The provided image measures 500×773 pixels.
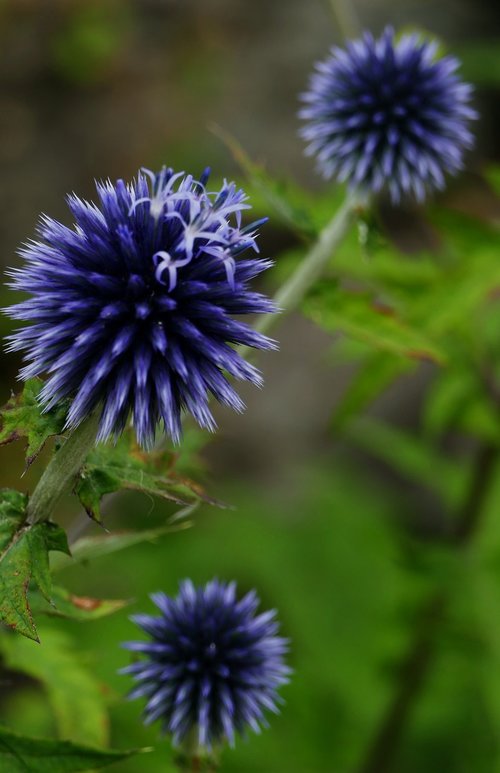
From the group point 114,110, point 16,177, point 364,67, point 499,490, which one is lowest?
point 499,490

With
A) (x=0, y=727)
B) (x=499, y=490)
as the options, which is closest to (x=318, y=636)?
(x=499, y=490)

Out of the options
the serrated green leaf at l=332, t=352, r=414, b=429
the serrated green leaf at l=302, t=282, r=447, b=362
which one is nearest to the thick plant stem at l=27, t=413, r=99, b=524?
the serrated green leaf at l=302, t=282, r=447, b=362

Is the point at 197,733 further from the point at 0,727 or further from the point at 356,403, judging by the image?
the point at 356,403

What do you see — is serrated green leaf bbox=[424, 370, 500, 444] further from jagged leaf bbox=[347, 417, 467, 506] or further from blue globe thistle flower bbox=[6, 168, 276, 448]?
blue globe thistle flower bbox=[6, 168, 276, 448]

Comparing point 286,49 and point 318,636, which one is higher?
point 286,49

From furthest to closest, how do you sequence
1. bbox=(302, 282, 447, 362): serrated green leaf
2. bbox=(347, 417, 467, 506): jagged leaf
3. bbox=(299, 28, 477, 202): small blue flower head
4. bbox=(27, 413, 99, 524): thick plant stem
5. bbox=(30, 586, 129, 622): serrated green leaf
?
1. bbox=(347, 417, 467, 506): jagged leaf
2. bbox=(299, 28, 477, 202): small blue flower head
3. bbox=(302, 282, 447, 362): serrated green leaf
4. bbox=(30, 586, 129, 622): serrated green leaf
5. bbox=(27, 413, 99, 524): thick plant stem

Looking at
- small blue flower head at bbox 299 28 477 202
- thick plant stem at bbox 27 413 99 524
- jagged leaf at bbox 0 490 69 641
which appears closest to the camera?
jagged leaf at bbox 0 490 69 641

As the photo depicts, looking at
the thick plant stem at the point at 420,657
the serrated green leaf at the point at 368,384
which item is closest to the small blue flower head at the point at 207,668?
the serrated green leaf at the point at 368,384

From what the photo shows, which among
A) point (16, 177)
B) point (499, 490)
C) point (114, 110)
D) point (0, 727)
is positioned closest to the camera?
point (0, 727)
